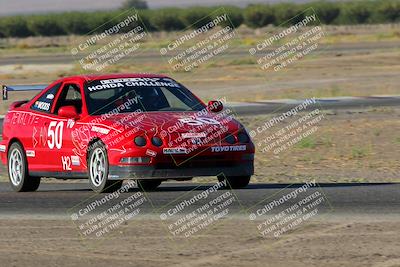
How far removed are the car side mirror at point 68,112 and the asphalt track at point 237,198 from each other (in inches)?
36.5

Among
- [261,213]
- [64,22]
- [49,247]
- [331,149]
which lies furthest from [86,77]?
[64,22]

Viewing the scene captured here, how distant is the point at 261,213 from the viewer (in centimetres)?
1127

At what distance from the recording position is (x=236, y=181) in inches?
540

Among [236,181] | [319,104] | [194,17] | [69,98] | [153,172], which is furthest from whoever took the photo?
[194,17]

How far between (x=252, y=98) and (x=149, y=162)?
22.0m

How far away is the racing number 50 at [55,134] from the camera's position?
545 inches

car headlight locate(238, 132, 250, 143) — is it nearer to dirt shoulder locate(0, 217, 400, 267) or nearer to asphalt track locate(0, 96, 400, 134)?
dirt shoulder locate(0, 217, 400, 267)

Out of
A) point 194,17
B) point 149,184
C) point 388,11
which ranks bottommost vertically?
point 388,11

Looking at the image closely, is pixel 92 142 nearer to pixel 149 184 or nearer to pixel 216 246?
pixel 149 184

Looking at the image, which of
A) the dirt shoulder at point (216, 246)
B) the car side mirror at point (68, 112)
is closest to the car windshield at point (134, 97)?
the car side mirror at point (68, 112)

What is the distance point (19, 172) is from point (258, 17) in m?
128

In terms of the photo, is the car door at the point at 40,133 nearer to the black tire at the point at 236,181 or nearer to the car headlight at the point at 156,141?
the car headlight at the point at 156,141

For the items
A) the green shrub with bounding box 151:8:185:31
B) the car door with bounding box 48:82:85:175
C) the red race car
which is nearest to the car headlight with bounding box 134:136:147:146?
the red race car

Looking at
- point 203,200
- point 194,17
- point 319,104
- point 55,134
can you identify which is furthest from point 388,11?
point 203,200
